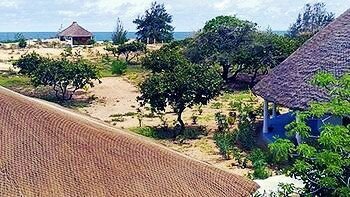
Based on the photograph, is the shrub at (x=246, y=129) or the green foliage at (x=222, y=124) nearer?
the shrub at (x=246, y=129)

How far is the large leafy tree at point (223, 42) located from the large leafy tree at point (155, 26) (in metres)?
34.1

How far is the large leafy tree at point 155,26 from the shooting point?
74.3m

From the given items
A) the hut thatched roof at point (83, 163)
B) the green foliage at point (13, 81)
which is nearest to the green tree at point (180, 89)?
the hut thatched roof at point (83, 163)

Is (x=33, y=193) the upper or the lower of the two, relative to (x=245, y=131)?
upper

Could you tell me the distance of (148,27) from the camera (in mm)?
74812

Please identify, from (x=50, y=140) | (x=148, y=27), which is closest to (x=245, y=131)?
(x=50, y=140)

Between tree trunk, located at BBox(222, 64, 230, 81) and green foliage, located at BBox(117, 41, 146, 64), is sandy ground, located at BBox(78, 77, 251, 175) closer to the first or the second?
tree trunk, located at BBox(222, 64, 230, 81)

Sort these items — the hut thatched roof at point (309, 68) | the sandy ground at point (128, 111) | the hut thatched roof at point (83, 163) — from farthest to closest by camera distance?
the sandy ground at point (128, 111) < the hut thatched roof at point (309, 68) < the hut thatched roof at point (83, 163)

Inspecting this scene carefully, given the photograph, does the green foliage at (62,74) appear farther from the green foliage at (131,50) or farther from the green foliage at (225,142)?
the green foliage at (131,50)

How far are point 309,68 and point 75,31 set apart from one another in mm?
54155

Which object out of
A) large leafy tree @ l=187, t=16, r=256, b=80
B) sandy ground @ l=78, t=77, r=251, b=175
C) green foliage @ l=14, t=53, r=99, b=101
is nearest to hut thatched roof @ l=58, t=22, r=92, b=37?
sandy ground @ l=78, t=77, r=251, b=175

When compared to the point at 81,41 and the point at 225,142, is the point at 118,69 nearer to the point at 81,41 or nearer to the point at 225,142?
the point at 225,142

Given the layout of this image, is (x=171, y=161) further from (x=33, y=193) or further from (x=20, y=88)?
(x=20, y=88)

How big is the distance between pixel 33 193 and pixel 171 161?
230 centimetres
